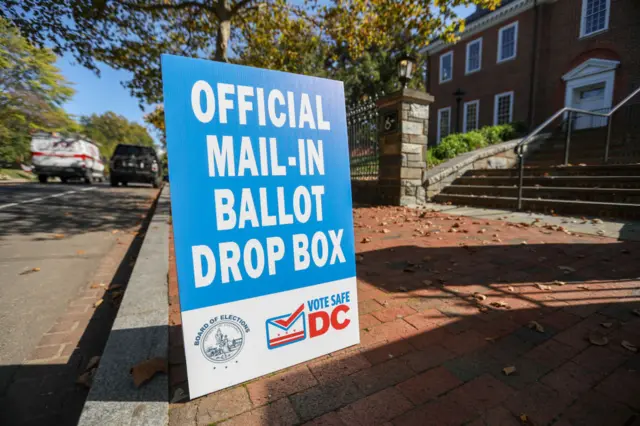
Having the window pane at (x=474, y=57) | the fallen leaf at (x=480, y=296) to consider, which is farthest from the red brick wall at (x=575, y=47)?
the fallen leaf at (x=480, y=296)

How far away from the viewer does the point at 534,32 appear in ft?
49.3

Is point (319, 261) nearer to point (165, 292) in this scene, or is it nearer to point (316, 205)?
point (316, 205)

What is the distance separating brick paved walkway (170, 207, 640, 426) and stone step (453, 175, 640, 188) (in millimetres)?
3507

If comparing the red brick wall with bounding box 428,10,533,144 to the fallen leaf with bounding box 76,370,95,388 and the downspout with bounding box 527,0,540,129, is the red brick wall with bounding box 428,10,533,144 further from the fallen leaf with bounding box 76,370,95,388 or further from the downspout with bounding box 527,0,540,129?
the fallen leaf with bounding box 76,370,95,388

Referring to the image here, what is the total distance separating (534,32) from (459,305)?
60.8ft

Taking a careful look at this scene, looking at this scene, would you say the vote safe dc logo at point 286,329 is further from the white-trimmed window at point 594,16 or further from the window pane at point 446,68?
the window pane at point 446,68

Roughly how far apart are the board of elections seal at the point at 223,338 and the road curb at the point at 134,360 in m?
0.28

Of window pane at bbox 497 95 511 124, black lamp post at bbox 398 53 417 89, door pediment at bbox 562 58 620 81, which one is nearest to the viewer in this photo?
black lamp post at bbox 398 53 417 89

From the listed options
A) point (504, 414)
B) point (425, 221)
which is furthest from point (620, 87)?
point (504, 414)

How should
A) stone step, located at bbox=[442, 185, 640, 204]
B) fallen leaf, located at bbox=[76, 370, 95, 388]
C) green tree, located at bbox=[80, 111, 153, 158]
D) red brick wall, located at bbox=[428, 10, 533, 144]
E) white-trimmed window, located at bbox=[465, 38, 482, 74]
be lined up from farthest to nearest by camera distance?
green tree, located at bbox=[80, 111, 153, 158], white-trimmed window, located at bbox=[465, 38, 482, 74], red brick wall, located at bbox=[428, 10, 533, 144], stone step, located at bbox=[442, 185, 640, 204], fallen leaf, located at bbox=[76, 370, 95, 388]

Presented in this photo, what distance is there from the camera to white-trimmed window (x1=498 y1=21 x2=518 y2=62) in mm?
15961

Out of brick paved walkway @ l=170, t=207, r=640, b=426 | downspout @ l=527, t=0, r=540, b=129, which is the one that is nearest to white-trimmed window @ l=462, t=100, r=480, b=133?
downspout @ l=527, t=0, r=540, b=129

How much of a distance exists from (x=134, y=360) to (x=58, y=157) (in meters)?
18.7

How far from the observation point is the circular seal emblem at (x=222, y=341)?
1.43 metres
